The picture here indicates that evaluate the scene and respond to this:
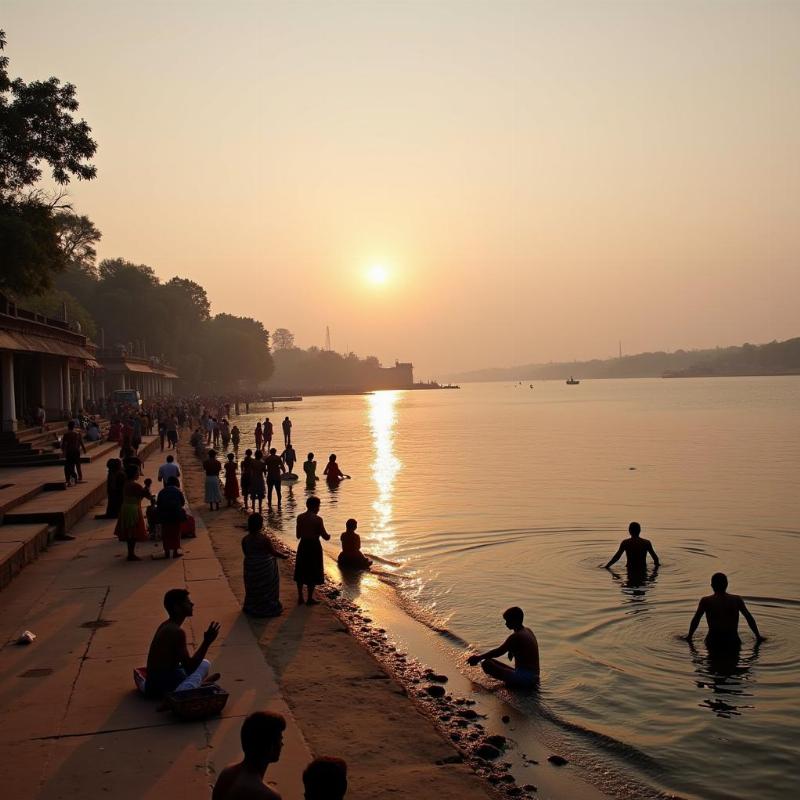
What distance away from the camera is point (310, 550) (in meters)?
12.6

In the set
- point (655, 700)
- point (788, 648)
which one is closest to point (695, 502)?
point (788, 648)

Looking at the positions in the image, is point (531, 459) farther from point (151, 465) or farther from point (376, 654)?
point (376, 654)

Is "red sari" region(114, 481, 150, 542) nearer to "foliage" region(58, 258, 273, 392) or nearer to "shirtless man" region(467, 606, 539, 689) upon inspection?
"shirtless man" region(467, 606, 539, 689)

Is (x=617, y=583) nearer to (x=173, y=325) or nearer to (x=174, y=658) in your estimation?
(x=174, y=658)

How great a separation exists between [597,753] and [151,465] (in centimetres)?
2634

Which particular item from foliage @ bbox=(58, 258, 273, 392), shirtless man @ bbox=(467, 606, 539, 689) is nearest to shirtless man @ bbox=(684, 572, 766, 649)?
shirtless man @ bbox=(467, 606, 539, 689)

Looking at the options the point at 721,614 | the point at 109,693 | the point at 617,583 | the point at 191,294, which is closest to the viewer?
the point at 109,693

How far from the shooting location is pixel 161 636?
809cm

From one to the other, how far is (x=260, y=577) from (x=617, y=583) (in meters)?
7.47

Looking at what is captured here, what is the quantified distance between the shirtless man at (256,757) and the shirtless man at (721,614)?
26.0ft

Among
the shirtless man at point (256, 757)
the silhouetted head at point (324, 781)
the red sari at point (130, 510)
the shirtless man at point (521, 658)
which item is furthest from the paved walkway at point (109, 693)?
the shirtless man at point (521, 658)

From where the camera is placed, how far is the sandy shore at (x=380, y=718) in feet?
24.2

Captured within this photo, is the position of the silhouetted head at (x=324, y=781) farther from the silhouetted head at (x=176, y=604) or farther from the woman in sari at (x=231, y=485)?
the woman in sari at (x=231, y=485)

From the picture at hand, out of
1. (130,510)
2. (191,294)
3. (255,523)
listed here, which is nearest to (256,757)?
(255,523)
